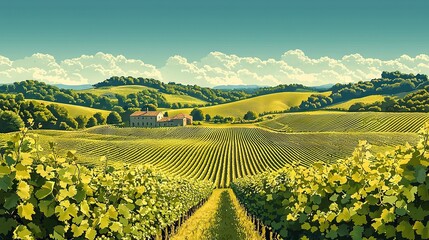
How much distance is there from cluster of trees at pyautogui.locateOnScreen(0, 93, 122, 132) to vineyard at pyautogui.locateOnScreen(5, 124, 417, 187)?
12.0 meters

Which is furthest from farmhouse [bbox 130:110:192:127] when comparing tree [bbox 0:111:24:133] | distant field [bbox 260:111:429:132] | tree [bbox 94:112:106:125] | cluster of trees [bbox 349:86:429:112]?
cluster of trees [bbox 349:86:429:112]

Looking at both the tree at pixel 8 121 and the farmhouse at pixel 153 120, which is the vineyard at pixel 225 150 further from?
the farmhouse at pixel 153 120

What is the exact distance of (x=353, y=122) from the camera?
134 meters

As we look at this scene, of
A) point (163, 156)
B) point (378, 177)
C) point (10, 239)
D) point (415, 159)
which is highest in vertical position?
point (415, 159)

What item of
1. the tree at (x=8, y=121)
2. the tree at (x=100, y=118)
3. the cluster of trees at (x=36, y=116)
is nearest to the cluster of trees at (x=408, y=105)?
the cluster of trees at (x=36, y=116)

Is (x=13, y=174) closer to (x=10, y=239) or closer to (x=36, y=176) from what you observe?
(x=36, y=176)

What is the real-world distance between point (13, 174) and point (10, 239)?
46.0 inches

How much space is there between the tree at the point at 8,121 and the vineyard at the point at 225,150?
36.2ft

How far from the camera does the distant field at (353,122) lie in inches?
4678

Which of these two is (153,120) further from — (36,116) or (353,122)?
(353,122)

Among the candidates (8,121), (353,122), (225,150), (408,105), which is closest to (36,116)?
(8,121)

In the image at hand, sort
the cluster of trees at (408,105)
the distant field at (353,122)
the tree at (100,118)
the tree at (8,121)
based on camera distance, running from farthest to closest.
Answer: the tree at (100,118) < the cluster of trees at (408,105) < the tree at (8,121) < the distant field at (353,122)

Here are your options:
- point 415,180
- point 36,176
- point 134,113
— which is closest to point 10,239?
point 36,176

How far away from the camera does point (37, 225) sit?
17.7 ft
